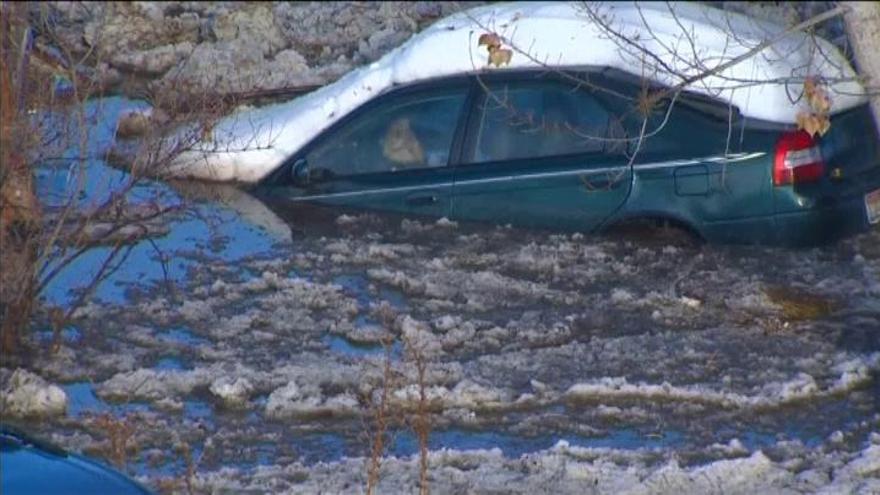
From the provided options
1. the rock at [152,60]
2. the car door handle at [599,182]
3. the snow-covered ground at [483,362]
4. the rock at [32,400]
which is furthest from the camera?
the rock at [152,60]

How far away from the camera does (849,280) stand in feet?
32.4

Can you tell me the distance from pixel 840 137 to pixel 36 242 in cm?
461

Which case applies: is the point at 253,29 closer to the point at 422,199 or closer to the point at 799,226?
the point at 422,199

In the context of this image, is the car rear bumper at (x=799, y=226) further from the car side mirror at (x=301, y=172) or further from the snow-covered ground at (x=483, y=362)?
the car side mirror at (x=301, y=172)

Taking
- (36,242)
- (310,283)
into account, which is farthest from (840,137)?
(36,242)

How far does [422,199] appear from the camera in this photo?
34.6 feet

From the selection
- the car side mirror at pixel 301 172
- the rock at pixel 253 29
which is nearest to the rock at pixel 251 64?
the rock at pixel 253 29

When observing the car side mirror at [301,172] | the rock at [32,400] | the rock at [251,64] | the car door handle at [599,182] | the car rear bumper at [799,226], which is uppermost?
the rock at [251,64]

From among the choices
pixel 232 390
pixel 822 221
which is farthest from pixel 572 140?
pixel 232 390

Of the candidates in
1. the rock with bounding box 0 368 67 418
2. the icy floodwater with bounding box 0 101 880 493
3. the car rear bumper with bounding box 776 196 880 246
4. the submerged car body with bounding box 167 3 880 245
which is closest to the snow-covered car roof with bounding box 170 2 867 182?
the submerged car body with bounding box 167 3 880 245

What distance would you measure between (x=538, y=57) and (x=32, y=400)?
3828mm

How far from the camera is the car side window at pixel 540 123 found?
1002cm

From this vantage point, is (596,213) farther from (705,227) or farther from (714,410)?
(714,410)

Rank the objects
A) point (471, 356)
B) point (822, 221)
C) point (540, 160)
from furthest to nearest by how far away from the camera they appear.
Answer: point (540, 160) < point (822, 221) < point (471, 356)
